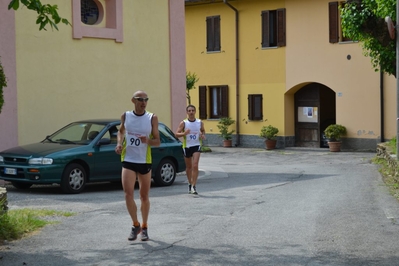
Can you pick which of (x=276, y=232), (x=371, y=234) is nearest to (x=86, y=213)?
(x=276, y=232)

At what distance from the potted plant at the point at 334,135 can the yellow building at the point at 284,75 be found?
491 millimetres

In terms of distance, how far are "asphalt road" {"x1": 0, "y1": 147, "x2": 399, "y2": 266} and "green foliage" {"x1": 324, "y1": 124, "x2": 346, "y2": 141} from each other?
12958 mm

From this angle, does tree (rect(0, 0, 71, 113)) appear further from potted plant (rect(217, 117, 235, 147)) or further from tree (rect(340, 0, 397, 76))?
potted plant (rect(217, 117, 235, 147))

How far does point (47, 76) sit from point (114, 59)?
239cm

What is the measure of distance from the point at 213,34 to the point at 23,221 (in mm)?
27519

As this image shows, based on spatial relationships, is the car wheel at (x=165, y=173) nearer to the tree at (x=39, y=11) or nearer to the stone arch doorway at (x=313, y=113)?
the tree at (x=39, y=11)

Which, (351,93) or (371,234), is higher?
(351,93)

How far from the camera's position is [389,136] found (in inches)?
1245

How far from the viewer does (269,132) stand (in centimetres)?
3444

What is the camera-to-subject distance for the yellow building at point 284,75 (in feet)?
106

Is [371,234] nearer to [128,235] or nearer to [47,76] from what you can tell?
[128,235]

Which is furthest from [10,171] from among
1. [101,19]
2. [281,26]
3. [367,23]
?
[281,26]

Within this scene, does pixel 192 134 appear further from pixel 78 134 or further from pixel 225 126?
pixel 225 126

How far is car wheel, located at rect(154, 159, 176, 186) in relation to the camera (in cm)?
1794
